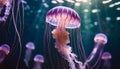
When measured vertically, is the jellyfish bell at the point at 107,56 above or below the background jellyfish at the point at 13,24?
below

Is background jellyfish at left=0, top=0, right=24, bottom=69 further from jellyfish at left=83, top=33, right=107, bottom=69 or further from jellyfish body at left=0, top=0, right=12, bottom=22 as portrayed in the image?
jellyfish at left=83, top=33, right=107, bottom=69

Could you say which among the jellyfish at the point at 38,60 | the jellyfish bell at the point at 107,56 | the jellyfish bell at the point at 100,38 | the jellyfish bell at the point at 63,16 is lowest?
the jellyfish at the point at 38,60

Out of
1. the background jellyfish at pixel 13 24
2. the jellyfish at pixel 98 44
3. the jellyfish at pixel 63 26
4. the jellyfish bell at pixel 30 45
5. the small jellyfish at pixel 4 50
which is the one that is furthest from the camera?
the jellyfish bell at pixel 30 45

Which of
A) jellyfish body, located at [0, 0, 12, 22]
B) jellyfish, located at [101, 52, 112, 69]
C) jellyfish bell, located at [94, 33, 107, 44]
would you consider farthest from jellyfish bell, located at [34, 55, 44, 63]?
jellyfish, located at [101, 52, 112, 69]

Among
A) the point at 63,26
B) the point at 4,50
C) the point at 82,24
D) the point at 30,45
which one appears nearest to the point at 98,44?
the point at 82,24

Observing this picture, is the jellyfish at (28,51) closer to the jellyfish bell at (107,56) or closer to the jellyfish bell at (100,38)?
the jellyfish bell at (100,38)

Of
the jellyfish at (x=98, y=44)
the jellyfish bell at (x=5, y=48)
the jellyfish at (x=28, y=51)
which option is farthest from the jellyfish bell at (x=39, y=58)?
the jellyfish at (x=98, y=44)

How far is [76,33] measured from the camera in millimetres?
→ 5031

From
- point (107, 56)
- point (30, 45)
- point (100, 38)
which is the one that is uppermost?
point (100, 38)

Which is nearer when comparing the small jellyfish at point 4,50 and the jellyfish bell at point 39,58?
the small jellyfish at point 4,50

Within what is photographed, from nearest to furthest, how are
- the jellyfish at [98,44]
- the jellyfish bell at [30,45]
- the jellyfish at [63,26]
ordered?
the jellyfish at [63,26]
the jellyfish at [98,44]
the jellyfish bell at [30,45]

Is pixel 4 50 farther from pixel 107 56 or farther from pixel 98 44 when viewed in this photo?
pixel 107 56

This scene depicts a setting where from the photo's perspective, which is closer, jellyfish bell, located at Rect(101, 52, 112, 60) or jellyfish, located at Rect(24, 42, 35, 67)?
jellyfish, located at Rect(24, 42, 35, 67)

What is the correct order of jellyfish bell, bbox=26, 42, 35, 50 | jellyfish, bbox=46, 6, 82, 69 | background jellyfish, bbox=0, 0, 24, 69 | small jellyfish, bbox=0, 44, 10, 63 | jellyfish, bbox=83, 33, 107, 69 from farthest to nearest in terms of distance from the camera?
jellyfish bell, bbox=26, 42, 35, 50, jellyfish, bbox=83, 33, 107, 69, background jellyfish, bbox=0, 0, 24, 69, small jellyfish, bbox=0, 44, 10, 63, jellyfish, bbox=46, 6, 82, 69
